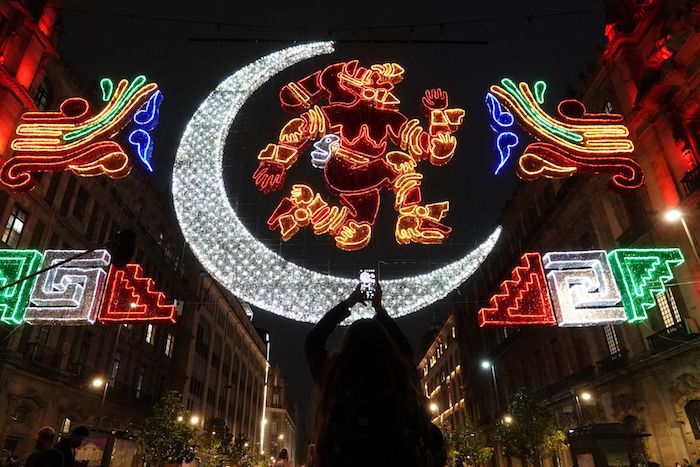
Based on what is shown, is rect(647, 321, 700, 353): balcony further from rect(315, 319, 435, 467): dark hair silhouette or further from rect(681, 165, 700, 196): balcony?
rect(315, 319, 435, 467): dark hair silhouette

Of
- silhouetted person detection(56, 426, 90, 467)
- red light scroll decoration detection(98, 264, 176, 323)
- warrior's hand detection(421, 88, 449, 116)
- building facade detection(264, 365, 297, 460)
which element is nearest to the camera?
silhouetted person detection(56, 426, 90, 467)

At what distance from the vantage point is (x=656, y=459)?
70.8 feet

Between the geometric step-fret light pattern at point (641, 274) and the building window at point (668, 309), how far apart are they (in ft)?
38.2

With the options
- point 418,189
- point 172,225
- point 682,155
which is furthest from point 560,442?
point 172,225

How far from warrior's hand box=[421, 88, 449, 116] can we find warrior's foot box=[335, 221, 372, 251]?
435cm

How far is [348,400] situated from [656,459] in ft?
86.1

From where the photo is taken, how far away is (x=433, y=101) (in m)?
13.6

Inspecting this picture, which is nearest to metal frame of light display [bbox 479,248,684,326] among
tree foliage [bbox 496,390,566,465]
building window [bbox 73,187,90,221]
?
tree foliage [bbox 496,390,566,465]

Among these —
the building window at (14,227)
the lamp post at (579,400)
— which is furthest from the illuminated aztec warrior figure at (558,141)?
the building window at (14,227)

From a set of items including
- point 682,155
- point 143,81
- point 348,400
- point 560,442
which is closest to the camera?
point 348,400

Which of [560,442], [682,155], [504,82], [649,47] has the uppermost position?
[649,47]

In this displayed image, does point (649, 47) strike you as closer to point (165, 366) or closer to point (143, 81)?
point (143, 81)

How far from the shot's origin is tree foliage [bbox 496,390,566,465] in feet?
91.5

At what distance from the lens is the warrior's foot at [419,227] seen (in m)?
11.6
